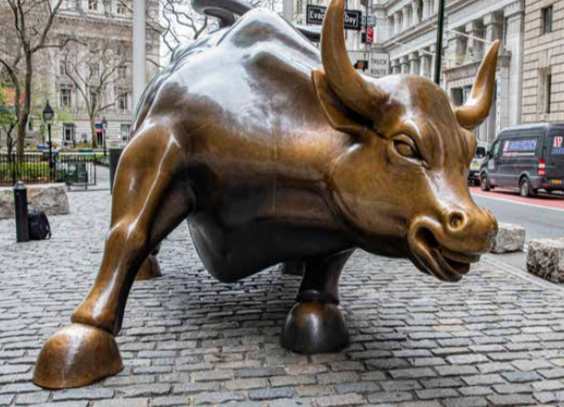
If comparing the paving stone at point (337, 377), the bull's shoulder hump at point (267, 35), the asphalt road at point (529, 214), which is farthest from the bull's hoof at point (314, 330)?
the asphalt road at point (529, 214)

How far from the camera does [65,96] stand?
2721 inches

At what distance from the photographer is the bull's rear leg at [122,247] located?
10.5 feet

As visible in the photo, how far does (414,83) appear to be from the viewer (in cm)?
303

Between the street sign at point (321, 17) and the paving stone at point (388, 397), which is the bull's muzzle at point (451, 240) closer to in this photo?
the paving stone at point (388, 397)

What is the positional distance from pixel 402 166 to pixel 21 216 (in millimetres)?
7507

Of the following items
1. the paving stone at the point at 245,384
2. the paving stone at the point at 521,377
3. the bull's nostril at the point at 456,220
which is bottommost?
the paving stone at the point at 521,377

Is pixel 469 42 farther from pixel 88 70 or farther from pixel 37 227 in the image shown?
pixel 88 70

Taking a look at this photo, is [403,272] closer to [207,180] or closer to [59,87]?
[207,180]

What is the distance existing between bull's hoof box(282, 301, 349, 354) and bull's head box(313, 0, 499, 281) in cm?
87

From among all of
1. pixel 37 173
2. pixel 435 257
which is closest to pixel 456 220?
pixel 435 257

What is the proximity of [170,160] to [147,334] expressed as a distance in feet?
4.88

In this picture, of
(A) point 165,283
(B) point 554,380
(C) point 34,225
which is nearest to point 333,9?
(B) point 554,380

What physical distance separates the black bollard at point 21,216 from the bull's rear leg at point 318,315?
20.3 ft

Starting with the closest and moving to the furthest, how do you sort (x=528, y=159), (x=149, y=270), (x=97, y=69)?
1. (x=149, y=270)
2. (x=528, y=159)
3. (x=97, y=69)
